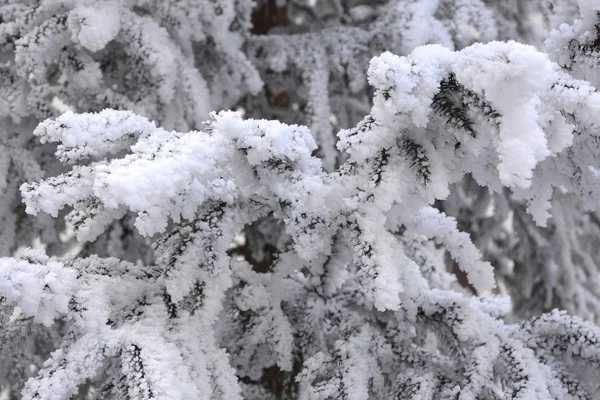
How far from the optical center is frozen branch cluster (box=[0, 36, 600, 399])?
1.19 metres

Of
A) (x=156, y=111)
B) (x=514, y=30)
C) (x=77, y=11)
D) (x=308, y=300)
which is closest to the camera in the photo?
(x=308, y=300)

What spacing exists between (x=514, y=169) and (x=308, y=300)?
1.04 m

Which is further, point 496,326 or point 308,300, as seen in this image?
point 308,300

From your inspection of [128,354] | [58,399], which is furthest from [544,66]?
[58,399]

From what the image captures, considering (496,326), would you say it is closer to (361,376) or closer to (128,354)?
(361,376)

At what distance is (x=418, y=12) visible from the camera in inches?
112

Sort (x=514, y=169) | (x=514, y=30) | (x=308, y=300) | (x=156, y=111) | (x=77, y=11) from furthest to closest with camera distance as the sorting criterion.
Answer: (x=514, y=30) < (x=156, y=111) < (x=77, y=11) < (x=308, y=300) < (x=514, y=169)

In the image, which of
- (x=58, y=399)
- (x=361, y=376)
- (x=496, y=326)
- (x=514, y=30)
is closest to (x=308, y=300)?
(x=361, y=376)

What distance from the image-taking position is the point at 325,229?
Answer: 1515mm

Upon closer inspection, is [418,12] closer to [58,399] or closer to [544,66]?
[544,66]

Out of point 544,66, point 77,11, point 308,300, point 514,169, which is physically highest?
point 544,66

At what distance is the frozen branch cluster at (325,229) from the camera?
3.89 feet

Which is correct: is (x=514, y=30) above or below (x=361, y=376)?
above

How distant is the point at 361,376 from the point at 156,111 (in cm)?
150
